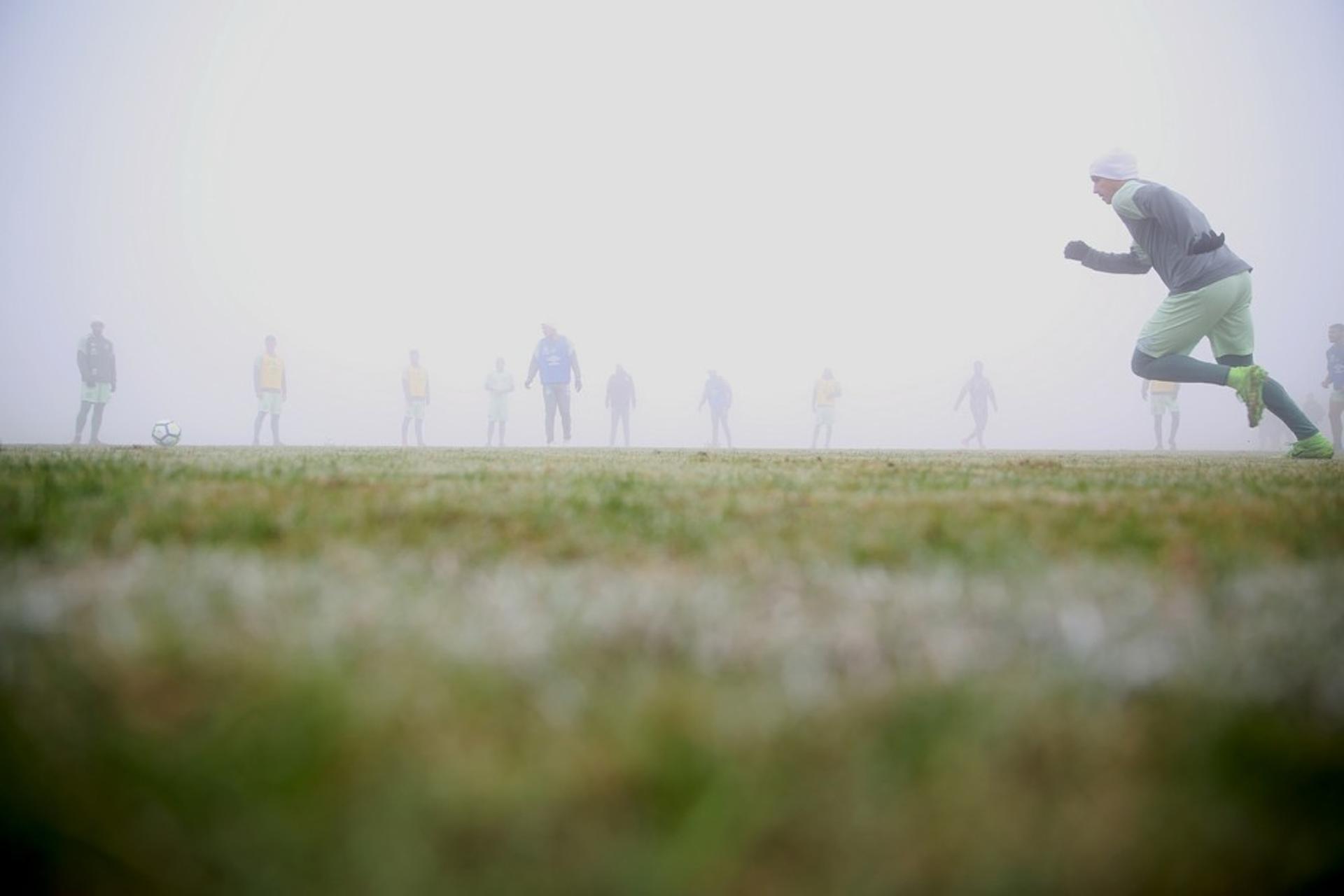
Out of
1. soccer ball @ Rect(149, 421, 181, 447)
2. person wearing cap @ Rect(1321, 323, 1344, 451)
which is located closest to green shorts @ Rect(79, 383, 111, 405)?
soccer ball @ Rect(149, 421, 181, 447)

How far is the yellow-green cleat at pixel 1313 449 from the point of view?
808 cm

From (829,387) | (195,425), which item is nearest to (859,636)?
(829,387)

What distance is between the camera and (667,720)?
0.87 meters

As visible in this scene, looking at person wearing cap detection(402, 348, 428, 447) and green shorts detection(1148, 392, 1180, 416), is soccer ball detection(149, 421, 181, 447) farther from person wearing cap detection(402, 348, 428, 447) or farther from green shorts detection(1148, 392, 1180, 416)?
green shorts detection(1148, 392, 1180, 416)

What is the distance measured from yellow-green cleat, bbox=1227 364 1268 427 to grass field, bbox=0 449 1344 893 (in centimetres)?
675

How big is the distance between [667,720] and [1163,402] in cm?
2858

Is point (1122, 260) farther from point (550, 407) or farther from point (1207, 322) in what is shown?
point (550, 407)

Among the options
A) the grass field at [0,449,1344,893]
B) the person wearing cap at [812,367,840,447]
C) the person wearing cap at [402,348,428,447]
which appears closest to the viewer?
the grass field at [0,449,1344,893]

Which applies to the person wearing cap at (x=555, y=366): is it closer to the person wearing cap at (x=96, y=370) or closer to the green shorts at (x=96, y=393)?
the person wearing cap at (x=96, y=370)

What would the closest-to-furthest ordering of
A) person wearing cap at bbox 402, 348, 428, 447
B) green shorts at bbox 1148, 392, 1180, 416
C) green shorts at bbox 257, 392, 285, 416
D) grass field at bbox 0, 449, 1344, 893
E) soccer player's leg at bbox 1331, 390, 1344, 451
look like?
grass field at bbox 0, 449, 1344, 893 → soccer player's leg at bbox 1331, 390, 1344, 451 → green shorts at bbox 257, 392, 285, 416 → green shorts at bbox 1148, 392, 1180, 416 → person wearing cap at bbox 402, 348, 428, 447

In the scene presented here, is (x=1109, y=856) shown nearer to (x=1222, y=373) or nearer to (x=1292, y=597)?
(x=1292, y=597)

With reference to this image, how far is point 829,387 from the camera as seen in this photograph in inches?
1107

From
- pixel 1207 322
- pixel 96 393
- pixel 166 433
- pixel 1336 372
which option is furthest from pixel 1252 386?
pixel 96 393

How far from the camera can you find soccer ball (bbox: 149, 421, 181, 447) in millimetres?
14695
